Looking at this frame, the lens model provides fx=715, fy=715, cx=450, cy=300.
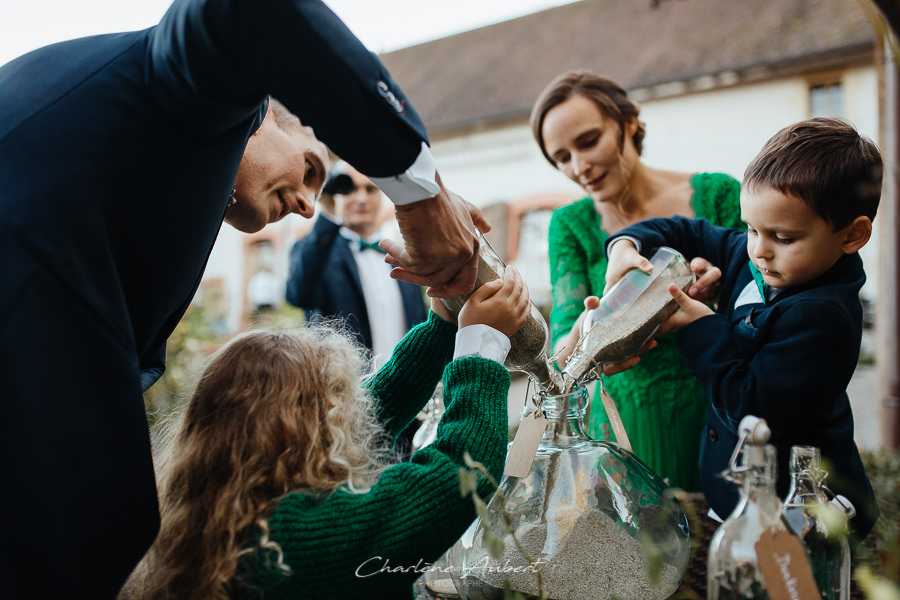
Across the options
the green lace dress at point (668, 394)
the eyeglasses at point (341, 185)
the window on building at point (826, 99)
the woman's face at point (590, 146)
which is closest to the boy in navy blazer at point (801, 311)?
the green lace dress at point (668, 394)

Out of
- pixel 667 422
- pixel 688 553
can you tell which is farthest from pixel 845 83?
pixel 688 553

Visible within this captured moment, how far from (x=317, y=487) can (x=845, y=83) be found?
1079 cm

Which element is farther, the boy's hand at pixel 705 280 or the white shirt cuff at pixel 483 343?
the boy's hand at pixel 705 280

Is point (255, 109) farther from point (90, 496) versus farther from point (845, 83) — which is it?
point (845, 83)

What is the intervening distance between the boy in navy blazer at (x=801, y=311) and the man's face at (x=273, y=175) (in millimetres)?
628

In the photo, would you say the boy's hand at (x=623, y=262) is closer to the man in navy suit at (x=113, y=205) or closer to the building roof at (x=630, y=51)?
the man in navy suit at (x=113, y=205)

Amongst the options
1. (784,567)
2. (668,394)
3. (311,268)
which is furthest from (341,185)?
(784,567)

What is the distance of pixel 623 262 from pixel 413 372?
394 mm

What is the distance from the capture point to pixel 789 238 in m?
0.96

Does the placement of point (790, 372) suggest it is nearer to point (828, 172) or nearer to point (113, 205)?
point (828, 172)

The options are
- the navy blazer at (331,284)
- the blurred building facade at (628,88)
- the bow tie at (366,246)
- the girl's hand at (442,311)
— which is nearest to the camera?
the girl's hand at (442,311)

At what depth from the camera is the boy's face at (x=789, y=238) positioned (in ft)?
3.07

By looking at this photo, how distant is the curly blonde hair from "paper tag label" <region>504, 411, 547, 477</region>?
20 cm

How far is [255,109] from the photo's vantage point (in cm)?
98
